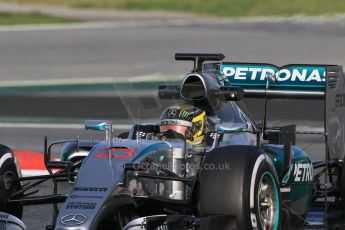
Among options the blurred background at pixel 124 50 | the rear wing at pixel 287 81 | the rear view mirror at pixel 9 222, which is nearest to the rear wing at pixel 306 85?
the rear wing at pixel 287 81

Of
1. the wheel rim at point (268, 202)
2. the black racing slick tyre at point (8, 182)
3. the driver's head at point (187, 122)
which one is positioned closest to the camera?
the wheel rim at point (268, 202)

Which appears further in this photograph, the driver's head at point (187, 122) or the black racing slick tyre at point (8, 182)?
the driver's head at point (187, 122)

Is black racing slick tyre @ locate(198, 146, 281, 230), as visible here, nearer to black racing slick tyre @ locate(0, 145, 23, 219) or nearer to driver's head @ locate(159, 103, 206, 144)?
driver's head @ locate(159, 103, 206, 144)

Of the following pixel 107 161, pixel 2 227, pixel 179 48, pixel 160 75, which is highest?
pixel 179 48

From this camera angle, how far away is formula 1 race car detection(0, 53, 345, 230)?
7152 millimetres

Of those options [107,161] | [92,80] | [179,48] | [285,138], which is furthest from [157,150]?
[179,48]

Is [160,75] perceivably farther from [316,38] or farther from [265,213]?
[316,38]

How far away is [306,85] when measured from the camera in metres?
9.81

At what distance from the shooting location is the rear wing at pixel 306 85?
9.15 m

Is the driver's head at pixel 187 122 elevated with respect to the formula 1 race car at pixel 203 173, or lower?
elevated

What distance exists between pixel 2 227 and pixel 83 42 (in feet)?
61.1

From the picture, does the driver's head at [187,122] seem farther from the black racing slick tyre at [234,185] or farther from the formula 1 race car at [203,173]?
the black racing slick tyre at [234,185]

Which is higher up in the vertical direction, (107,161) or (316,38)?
(316,38)

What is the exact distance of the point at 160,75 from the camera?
919cm
